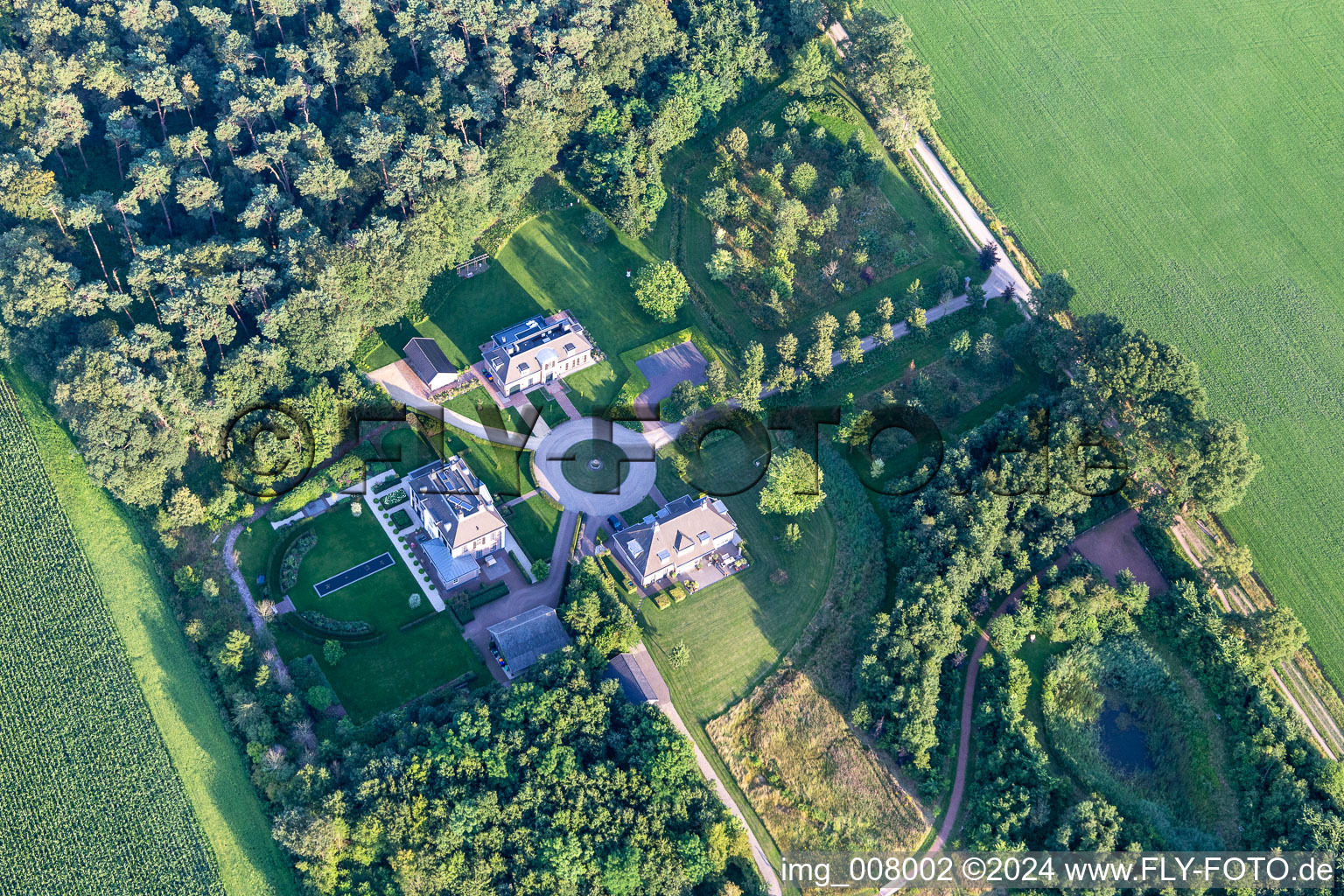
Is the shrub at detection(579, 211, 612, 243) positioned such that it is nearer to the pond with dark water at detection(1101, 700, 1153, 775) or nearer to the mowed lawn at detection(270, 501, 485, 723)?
the mowed lawn at detection(270, 501, 485, 723)

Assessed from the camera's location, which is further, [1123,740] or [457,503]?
[457,503]

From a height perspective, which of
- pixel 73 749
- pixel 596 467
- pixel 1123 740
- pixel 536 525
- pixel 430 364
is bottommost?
pixel 1123 740

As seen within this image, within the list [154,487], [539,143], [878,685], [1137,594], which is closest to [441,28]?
[539,143]

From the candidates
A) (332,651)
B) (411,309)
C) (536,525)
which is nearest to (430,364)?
(411,309)

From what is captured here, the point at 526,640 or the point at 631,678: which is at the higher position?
the point at 526,640

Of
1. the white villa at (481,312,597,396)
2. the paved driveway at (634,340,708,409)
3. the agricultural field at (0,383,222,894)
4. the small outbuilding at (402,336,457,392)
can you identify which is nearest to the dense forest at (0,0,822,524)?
the small outbuilding at (402,336,457,392)

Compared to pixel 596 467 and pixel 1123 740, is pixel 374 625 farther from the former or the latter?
pixel 1123 740

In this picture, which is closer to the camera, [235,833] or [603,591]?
[235,833]

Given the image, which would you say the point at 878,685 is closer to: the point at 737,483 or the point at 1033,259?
the point at 737,483
